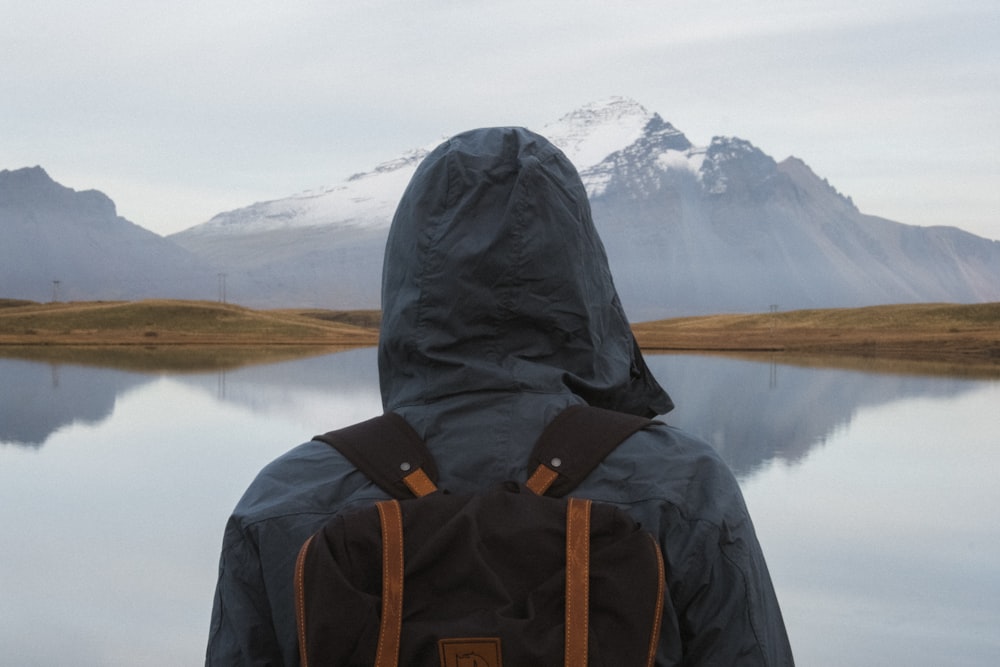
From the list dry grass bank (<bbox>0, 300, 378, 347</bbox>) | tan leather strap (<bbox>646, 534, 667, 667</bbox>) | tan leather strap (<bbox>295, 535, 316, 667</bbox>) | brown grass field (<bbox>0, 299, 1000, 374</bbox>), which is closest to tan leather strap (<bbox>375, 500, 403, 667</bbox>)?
tan leather strap (<bbox>295, 535, 316, 667</bbox>)

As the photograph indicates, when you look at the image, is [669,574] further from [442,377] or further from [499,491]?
[442,377]

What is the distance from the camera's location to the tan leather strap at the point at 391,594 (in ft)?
4.84

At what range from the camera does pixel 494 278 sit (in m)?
1.71

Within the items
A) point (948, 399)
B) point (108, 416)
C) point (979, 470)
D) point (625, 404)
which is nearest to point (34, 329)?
point (108, 416)

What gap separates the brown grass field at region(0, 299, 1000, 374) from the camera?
1623 inches

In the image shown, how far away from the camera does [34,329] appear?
170ft

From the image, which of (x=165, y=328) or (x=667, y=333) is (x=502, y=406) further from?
(x=667, y=333)

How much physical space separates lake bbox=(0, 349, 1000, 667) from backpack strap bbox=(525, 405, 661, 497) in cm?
448

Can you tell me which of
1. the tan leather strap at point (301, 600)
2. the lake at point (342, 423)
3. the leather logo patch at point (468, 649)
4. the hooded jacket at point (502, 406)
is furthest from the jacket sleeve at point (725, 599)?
the lake at point (342, 423)

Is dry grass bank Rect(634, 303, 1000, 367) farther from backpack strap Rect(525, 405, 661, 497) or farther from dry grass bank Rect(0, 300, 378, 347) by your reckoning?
backpack strap Rect(525, 405, 661, 497)

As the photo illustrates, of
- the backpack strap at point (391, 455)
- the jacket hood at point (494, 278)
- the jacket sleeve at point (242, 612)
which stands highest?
the jacket hood at point (494, 278)

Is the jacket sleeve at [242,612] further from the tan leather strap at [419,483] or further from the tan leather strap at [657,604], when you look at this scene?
the tan leather strap at [657,604]

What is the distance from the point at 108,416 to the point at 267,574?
15.5 m

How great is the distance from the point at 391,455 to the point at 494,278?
0.31 m
